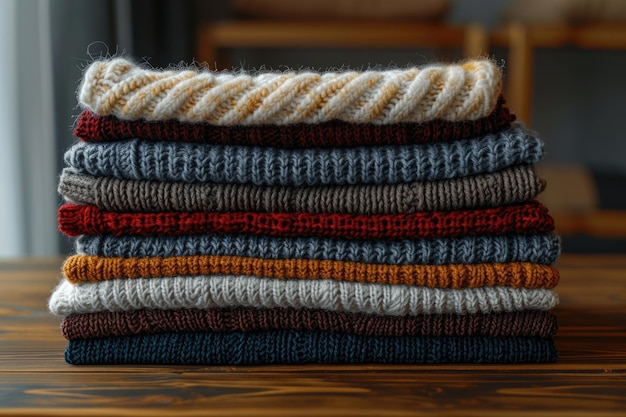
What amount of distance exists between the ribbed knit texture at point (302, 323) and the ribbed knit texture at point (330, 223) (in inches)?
2.8

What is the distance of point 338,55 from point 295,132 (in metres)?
1.20

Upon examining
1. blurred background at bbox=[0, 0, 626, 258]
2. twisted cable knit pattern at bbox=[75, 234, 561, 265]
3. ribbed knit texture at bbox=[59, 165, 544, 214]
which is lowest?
twisted cable knit pattern at bbox=[75, 234, 561, 265]

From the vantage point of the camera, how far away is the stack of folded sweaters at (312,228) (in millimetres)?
520

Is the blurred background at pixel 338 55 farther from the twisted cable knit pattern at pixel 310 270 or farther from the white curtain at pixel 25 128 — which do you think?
the twisted cable knit pattern at pixel 310 270

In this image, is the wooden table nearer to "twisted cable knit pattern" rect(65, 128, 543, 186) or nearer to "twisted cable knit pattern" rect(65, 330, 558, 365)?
"twisted cable knit pattern" rect(65, 330, 558, 365)

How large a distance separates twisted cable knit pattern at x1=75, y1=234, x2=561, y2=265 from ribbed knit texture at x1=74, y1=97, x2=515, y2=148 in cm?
8

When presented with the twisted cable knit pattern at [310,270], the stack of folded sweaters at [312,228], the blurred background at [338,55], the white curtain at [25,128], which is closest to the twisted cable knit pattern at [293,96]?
the stack of folded sweaters at [312,228]

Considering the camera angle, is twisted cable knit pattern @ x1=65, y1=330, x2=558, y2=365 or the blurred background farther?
the blurred background

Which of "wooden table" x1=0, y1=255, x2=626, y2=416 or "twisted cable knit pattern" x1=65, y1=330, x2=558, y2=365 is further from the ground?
"twisted cable knit pattern" x1=65, y1=330, x2=558, y2=365

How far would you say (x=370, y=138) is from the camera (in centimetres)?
53

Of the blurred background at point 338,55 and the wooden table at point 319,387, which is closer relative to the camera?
the wooden table at point 319,387

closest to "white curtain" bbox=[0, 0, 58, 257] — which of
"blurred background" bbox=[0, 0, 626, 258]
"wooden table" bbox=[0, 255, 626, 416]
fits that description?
"blurred background" bbox=[0, 0, 626, 258]

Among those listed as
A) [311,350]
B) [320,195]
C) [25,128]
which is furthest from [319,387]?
[25,128]

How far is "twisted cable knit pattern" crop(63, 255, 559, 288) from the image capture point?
529mm
